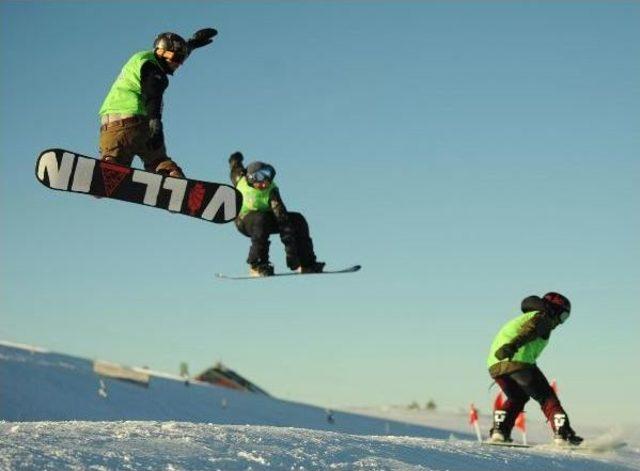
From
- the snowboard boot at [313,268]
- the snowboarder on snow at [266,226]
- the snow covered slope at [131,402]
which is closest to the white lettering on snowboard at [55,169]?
the snowboarder on snow at [266,226]

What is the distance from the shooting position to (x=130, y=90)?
835cm

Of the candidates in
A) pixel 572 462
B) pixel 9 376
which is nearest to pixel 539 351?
pixel 572 462

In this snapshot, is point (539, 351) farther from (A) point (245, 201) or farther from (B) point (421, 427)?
(B) point (421, 427)

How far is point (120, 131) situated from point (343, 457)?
3.20 m

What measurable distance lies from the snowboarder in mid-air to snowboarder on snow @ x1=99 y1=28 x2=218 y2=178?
4098mm

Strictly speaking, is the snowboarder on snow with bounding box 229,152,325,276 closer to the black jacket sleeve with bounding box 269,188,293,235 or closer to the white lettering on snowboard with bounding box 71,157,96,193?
the black jacket sleeve with bounding box 269,188,293,235

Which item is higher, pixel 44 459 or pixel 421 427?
pixel 421 427

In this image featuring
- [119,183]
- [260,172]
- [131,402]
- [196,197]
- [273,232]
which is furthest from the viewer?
[131,402]

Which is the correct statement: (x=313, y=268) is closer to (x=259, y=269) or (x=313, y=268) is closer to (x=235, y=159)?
(x=259, y=269)

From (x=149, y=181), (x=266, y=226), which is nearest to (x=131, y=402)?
(x=266, y=226)

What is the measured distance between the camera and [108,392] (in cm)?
2509

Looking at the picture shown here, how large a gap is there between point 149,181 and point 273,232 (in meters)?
2.47

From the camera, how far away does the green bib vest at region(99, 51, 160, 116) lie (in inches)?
326

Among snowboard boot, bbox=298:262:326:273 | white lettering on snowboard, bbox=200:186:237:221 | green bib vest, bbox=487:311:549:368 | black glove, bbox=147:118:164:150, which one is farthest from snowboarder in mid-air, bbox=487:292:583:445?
black glove, bbox=147:118:164:150
